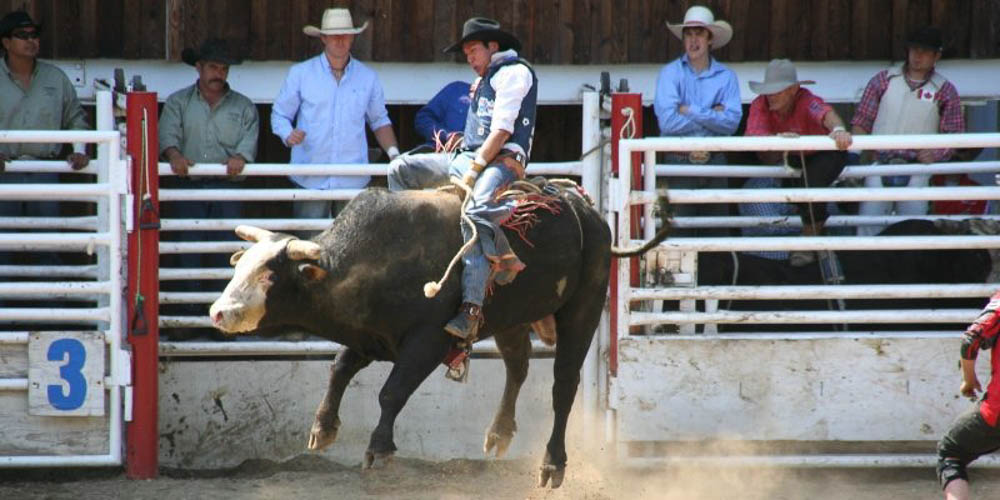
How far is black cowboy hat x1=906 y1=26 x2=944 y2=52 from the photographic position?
10070 millimetres

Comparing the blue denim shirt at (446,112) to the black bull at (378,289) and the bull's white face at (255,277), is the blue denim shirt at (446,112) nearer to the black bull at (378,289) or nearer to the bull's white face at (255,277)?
the black bull at (378,289)

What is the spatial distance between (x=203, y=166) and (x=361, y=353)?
2.10 metres

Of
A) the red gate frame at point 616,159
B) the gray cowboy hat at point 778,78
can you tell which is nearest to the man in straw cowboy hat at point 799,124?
the gray cowboy hat at point 778,78

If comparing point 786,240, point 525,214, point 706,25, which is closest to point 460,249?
point 525,214

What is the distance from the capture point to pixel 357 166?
352 inches

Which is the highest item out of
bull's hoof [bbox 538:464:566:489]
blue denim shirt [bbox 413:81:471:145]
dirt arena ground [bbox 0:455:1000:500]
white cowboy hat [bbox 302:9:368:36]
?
white cowboy hat [bbox 302:9:368:36]

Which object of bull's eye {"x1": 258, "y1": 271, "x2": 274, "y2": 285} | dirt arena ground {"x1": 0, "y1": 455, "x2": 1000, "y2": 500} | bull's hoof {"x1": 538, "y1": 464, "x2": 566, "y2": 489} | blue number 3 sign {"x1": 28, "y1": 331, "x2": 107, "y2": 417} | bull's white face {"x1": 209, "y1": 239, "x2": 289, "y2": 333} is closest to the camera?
bull's white face {"x1": 209, "y1": 239, "x2": 289, "y2": 333}

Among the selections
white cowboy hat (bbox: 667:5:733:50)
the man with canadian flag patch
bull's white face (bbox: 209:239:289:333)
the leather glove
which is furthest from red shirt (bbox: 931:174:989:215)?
bull's white face (bbox: 209:239:289:333)

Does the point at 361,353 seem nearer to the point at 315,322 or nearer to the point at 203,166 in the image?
the point at 315,322

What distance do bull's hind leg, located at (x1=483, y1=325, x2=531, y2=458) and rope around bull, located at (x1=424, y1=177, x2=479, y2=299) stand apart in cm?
100

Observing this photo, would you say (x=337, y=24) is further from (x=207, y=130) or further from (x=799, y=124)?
(x=799, y=124)

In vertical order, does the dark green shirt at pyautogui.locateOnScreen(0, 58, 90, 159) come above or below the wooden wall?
below

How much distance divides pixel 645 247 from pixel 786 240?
1.05m

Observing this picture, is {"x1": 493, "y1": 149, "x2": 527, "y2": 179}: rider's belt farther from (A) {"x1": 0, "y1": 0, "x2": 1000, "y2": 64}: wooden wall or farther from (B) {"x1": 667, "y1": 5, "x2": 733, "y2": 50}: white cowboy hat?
(A) {"x1": 0, "y1": 0, "x2": 1000, "y2": 64}: wooden wall
